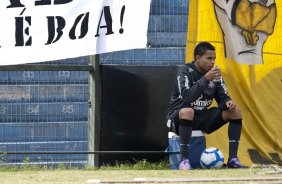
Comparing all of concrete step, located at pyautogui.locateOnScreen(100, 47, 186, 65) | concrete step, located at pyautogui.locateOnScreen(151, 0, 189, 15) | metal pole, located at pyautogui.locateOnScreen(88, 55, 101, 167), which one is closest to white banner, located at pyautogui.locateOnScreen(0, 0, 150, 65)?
metal pole, located at pyautogui.locateOnScreen(88, 55, 101, 167)

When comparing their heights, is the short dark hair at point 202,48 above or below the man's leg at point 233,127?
above

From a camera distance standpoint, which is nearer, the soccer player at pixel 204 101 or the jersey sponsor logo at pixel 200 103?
the soccer player at pixel 204 101

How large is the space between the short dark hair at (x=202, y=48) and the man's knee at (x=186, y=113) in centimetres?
70

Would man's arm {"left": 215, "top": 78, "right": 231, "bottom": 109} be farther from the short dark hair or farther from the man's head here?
the short dark hair

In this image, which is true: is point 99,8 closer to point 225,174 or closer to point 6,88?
point 6,88

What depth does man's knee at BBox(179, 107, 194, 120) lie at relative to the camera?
26.4 ft

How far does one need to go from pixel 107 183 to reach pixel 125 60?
346 centimetres

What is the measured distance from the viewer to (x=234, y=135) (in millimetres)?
8328

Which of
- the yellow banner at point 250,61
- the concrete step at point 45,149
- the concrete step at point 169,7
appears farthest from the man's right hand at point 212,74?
the concrete step at point 45,149

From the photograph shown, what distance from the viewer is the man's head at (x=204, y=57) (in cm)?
840

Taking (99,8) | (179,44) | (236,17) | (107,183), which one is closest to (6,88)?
(99,8)

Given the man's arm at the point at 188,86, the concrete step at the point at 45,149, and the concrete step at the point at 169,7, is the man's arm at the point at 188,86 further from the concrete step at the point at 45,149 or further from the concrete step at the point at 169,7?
the concrete step at the point at 45,149

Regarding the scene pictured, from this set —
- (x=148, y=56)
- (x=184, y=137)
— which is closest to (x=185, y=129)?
(x=184, y=137)

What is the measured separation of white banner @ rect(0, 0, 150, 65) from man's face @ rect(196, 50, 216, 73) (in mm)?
678
